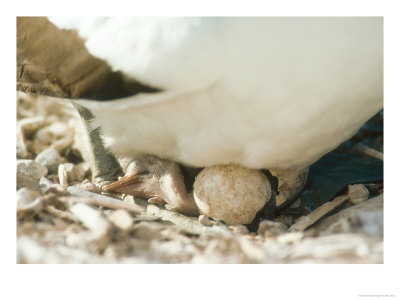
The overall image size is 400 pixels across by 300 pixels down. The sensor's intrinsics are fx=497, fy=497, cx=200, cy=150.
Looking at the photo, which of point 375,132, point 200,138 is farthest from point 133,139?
point 375,132

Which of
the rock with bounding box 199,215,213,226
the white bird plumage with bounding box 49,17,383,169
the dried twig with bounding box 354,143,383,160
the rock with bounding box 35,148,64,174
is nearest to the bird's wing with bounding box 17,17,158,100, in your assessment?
the white bird plumage with bounding box 49,17,383,169

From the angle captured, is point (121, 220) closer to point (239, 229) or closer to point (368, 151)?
point (239, 229)

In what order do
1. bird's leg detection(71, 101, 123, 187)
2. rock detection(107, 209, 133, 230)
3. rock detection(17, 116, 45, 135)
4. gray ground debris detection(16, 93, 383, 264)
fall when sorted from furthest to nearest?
rock detection(17, 116, 45, 135) → bird's leg detection(71, 101, 123, 187) → rock detection(107, 209, 133, 230) → gray ground debris detection(16, 93, 383, 264)

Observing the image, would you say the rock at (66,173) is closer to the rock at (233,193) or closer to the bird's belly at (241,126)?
the bird's belly at (241,126)

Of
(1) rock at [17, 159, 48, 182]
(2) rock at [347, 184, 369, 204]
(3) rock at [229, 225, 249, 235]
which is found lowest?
(3) rock at [229, 225, 249, 235]

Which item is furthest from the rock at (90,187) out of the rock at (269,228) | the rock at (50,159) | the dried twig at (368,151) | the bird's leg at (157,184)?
the dried twig at (368,151)

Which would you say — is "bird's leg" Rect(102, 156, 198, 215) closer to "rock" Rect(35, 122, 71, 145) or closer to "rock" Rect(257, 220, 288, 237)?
"rock" Rect(257, 220, 288, 237)
